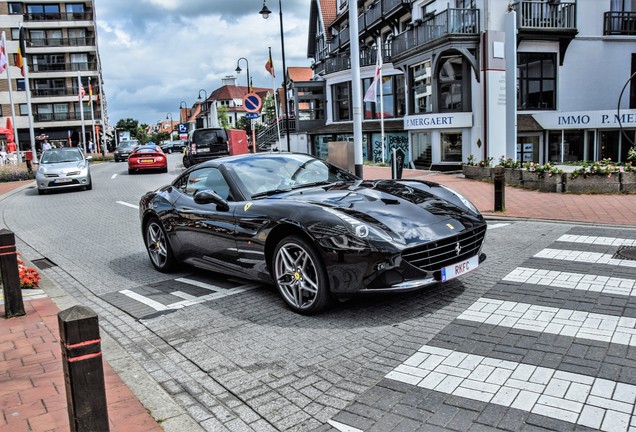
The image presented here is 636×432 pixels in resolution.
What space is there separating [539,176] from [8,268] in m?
11.9

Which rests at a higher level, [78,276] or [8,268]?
[8,268]

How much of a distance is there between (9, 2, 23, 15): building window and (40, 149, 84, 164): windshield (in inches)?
2199

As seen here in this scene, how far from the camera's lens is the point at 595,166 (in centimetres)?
1256

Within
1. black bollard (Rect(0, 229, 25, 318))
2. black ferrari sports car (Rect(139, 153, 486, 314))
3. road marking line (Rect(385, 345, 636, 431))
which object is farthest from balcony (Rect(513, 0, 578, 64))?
black bollard (Rect(0, 229, 25, 318))

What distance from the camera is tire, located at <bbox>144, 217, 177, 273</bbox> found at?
277 inches

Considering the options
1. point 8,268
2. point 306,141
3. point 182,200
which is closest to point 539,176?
point 182,200

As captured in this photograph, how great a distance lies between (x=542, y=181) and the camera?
44.3 ft

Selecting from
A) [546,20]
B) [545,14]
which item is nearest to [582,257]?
[546,20]

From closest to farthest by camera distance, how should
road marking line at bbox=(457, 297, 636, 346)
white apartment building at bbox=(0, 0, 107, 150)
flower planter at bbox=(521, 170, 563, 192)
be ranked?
road marking line at bbox=(457, 297, 636, 346) → flower planter at bbox=(521, 170, 563, 192) → white apartment building at bbox=(0, 0, 107, 150)

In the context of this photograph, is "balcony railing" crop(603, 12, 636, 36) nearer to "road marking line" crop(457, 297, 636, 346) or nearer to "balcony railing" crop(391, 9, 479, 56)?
"balcony railing" crop(391, 9, 479, 56)

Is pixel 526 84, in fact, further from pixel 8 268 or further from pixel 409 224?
pixel 8 268

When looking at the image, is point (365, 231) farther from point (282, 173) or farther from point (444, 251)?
point (282, 173)

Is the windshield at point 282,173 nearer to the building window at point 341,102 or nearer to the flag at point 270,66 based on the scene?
the flag at point 270,66

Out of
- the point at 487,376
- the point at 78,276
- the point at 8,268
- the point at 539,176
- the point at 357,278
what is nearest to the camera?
the point at 487,376
